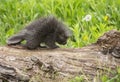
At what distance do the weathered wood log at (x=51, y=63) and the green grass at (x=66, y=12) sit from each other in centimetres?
180

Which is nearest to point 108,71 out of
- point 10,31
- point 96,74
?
point 96,74

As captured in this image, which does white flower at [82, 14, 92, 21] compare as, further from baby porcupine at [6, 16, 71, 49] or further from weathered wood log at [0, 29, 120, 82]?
weathered wood log at [0, 29, 120, 82]

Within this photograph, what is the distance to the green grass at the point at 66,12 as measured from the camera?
7.00 m

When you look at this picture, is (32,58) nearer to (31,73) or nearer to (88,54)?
(31,73)

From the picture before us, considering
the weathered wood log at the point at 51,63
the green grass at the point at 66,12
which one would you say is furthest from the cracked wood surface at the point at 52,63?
the green grass at the point at 66,12

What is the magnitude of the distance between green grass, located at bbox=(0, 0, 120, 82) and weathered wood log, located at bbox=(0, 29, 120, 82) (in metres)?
1.80

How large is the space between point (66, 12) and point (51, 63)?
8.96ft

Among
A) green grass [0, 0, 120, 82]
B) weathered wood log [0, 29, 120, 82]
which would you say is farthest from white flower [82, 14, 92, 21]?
weathered wood log [0, 29, 120, 82]

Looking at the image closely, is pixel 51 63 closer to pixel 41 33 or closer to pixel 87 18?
pixel 41 33

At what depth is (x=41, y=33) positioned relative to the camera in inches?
205

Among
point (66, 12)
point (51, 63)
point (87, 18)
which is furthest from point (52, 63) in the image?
point (66, 12)

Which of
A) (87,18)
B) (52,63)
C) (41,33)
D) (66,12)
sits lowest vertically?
(52,63)

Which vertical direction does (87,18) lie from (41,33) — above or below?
above

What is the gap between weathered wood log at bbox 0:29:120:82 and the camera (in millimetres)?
4441
